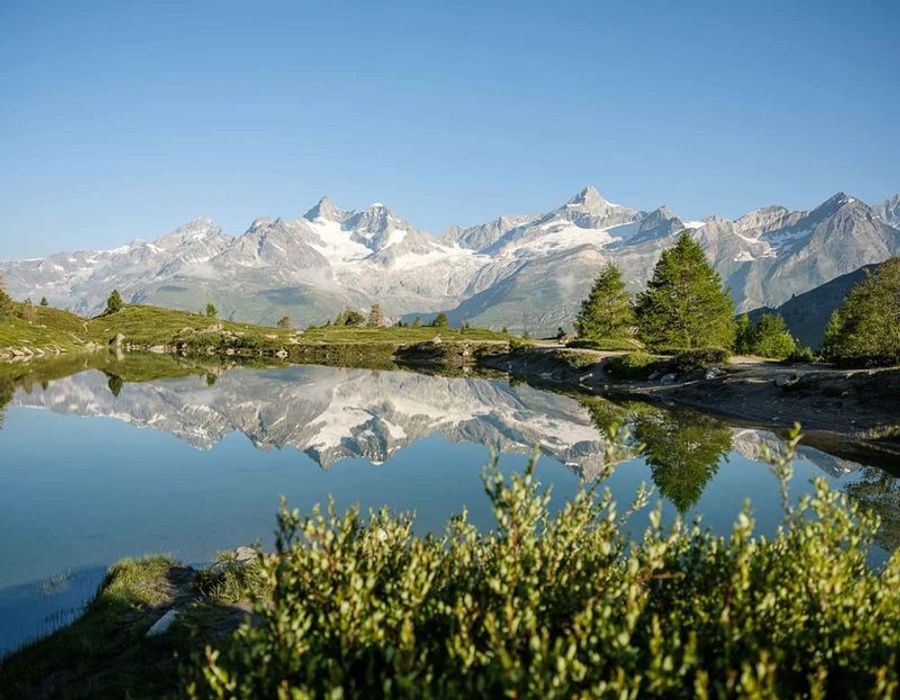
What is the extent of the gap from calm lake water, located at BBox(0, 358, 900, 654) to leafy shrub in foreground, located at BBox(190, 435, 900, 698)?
218 cm

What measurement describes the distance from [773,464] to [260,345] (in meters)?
172

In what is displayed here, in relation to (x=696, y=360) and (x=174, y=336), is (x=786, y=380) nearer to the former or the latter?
(x=696, y=360)

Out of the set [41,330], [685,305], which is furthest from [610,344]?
[41,330]

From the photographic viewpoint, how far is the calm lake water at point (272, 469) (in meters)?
21.3

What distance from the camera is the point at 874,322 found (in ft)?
194

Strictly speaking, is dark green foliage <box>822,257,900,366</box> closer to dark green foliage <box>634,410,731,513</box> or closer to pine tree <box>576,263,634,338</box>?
dark green foliage <box>634,410,731,513</box>

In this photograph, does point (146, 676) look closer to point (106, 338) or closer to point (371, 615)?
point (371, 615)

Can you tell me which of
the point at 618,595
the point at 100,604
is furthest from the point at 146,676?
the point at 618,595

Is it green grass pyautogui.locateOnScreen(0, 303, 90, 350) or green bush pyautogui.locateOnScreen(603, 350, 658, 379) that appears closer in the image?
green bush pyautogui.locateOnScreen(603, 350, 658, 379)

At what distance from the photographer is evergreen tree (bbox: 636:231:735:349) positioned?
83.6 m

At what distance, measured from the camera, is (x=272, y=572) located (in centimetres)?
775

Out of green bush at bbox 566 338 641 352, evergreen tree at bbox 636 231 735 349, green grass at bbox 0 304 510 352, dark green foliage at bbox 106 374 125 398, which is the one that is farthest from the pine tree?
dark green foliage at bbox 106 374 125 398

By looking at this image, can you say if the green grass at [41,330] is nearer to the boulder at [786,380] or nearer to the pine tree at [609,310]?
the pine tree at [609,310]

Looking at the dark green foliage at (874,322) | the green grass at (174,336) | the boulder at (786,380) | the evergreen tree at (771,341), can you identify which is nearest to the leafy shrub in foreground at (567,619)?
the boulder at (786,380)
